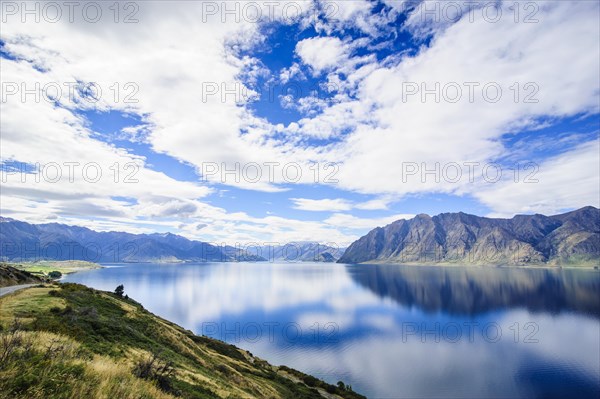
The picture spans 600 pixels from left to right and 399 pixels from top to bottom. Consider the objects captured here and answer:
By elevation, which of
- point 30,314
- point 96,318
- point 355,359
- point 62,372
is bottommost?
point 355,359

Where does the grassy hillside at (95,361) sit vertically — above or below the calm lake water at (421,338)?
above

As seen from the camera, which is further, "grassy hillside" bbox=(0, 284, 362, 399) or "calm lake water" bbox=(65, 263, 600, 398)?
"calm lake water" bbox=(65, 263, 600, 398)

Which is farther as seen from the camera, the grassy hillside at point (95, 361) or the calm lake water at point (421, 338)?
the calm lake water at point (421, 338)

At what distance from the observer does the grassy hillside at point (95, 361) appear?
10453 millimetres

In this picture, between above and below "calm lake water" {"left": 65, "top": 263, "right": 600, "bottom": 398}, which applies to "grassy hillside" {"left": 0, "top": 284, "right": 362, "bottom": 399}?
above

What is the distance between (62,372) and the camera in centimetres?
1114

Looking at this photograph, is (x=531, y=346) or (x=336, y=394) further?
(x=531, y=346)

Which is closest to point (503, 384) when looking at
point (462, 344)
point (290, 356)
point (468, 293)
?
point (462, 344)

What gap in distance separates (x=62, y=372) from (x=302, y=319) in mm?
119799

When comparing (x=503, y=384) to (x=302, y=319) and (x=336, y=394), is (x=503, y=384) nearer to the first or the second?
(x=336, y=394)

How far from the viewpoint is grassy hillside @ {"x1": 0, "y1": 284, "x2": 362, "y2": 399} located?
34.3ft

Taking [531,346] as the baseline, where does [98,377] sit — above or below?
above

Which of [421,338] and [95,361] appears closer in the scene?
[95,361]

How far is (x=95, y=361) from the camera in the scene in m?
14.1
